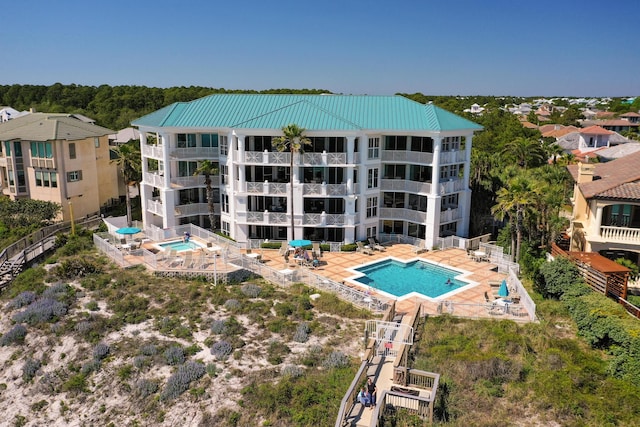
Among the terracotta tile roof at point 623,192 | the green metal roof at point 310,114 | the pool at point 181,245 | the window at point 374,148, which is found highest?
the green metal roof at point 310,114

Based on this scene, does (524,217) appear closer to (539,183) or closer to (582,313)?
(539,183)

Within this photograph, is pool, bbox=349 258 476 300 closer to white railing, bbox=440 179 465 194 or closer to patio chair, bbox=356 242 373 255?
patio chair, bbox=356 242 373 255

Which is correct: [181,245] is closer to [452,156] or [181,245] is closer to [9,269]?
[9,269]

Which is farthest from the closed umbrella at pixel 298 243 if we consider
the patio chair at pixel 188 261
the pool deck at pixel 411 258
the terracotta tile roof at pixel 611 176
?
the terracotta tile roof at pixel 611 176

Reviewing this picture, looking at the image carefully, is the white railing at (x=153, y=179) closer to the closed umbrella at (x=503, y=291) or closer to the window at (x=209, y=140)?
the window at (x=209, y=140)

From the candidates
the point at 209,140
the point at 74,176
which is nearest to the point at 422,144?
the point at 209,140

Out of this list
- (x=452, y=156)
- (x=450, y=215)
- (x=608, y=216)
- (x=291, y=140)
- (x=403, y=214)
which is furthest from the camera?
(x=403, y=214)
